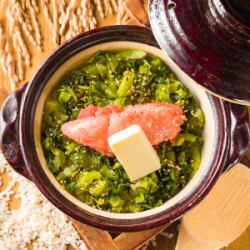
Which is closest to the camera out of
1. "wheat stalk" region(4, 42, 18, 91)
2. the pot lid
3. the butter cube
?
the pot lid

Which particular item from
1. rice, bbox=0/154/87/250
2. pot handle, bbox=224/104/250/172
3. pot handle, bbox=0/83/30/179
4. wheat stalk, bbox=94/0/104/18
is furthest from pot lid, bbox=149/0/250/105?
rice, bbox=0/154/87/250

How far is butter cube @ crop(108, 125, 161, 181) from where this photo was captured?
1424 mm

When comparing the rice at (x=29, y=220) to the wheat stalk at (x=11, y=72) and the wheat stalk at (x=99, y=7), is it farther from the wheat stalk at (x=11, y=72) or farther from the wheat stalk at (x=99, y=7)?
the wheat stalk at (x=99, y=7)

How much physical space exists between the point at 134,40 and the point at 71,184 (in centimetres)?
43

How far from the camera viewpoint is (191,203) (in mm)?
1437

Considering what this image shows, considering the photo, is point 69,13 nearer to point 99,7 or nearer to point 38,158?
point 99,7

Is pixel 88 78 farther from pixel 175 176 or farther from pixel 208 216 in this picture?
pixel 208 216

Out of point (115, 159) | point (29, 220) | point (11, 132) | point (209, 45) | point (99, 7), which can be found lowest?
point (29, 220)

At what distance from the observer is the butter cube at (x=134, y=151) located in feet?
4.67

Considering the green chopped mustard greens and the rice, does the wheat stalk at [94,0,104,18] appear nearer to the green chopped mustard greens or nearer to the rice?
the green chopped mustard greens

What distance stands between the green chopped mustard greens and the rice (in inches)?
9.9

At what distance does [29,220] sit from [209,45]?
98 cm

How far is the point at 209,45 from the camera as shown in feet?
3.32

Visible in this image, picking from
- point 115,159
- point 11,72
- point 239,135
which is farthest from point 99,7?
point 239,135
